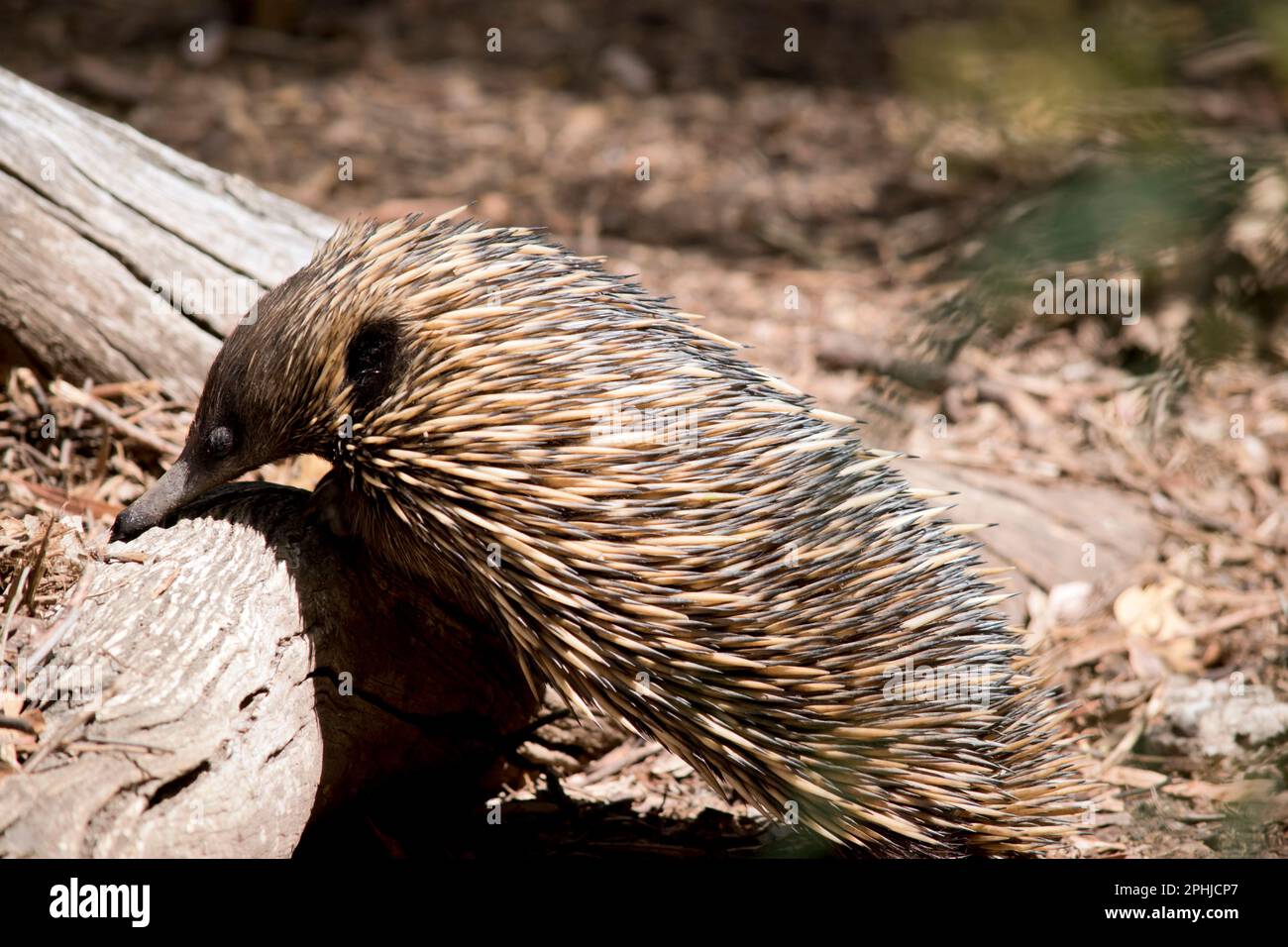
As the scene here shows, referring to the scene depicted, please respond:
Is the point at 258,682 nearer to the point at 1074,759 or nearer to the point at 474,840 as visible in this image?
the point at 474,840

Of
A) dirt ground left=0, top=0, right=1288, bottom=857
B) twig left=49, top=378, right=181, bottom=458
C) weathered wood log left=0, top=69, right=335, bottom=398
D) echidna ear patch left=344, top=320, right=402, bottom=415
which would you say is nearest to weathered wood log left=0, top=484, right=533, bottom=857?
dirt ground left=0, top=0, right=1288, bottom=857

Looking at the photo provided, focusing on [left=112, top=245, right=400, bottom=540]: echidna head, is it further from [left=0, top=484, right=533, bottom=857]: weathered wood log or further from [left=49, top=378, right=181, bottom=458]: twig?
[left=49, top=378, right=181, bottom=458]: twig

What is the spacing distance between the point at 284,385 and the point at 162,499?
18.7 inches

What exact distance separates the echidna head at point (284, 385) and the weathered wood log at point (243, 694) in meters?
0.12

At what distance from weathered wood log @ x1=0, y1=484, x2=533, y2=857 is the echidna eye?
16cm

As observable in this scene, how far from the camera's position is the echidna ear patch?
2.92 meters

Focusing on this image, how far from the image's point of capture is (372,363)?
9.69ft

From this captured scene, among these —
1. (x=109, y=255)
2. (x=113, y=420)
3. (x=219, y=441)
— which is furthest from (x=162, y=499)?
(x=109, y=255)

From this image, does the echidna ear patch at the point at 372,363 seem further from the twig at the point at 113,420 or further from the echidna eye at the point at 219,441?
the twig at the point at 113,420

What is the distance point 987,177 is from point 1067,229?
21.6 feet

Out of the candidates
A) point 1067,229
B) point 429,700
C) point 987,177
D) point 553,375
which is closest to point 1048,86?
point 1067,229

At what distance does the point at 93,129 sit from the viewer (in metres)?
4.13

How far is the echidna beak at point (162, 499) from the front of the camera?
3.07 meters

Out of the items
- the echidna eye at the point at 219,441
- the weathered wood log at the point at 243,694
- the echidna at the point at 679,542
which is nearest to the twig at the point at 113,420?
the weathered wood log at the point at 243,694
